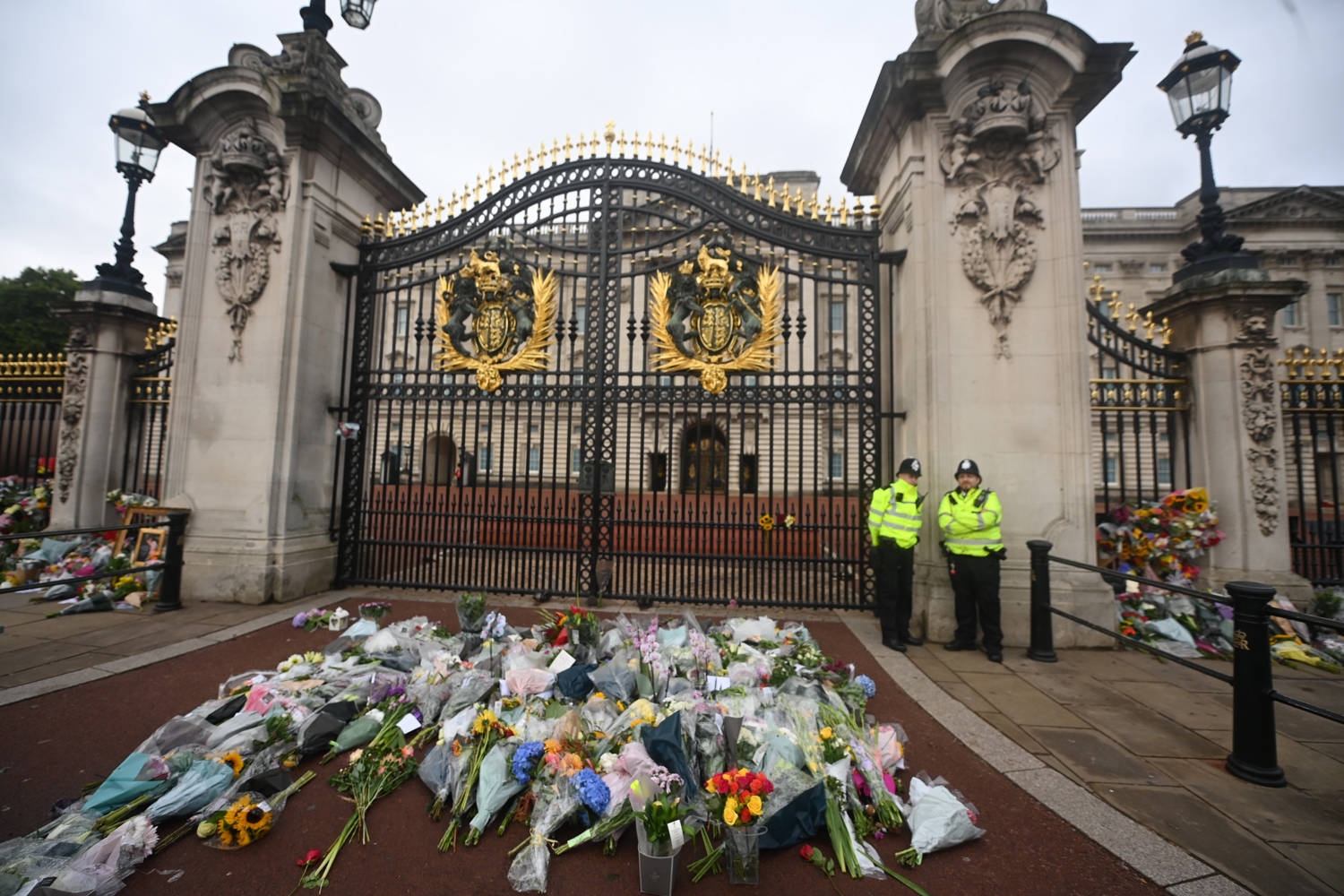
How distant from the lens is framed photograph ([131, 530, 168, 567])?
7.32 meters

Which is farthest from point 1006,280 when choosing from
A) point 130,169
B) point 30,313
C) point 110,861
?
point 30,313

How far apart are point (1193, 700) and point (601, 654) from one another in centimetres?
500

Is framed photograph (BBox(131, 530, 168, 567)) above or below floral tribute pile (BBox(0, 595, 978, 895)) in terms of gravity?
above

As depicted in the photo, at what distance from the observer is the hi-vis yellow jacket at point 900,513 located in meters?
5.72

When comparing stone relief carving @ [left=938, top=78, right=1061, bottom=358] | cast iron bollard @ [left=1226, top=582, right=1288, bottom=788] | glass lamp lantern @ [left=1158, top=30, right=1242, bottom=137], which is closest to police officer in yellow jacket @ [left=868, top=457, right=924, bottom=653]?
stone relief carving @ [left=938, top=78, right=1061, bottom=358]

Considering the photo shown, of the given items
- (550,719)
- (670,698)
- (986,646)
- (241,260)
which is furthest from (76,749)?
(986,646)

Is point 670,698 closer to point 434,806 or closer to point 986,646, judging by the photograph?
point 434,806

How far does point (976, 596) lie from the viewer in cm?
573

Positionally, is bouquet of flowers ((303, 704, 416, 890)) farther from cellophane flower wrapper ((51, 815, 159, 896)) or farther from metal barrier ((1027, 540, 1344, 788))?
metal barrier ((1027, 540, 1344, 788))

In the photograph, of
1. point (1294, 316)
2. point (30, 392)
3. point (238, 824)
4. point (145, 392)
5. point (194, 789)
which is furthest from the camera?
point (1294, 316)

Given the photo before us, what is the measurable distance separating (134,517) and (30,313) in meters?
32.7

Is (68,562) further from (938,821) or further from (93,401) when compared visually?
(938,821)

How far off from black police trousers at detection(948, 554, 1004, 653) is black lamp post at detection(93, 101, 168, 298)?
1304 centimetres

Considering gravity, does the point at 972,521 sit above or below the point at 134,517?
above
